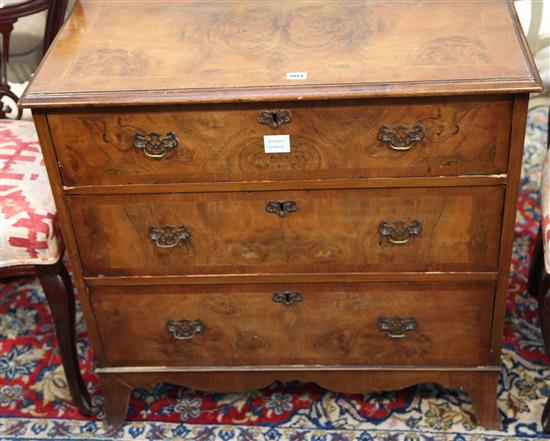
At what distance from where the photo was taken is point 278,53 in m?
1.44

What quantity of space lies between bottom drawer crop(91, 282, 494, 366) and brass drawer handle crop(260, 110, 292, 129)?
36cm

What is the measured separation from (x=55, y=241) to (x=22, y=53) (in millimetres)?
577

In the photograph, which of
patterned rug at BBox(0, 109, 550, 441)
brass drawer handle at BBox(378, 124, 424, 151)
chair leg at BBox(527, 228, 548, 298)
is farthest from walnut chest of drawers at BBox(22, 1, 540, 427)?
chair leg at BBox(527, 228, 548, 298)

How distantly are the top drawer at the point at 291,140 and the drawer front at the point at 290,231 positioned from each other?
1.9 inches

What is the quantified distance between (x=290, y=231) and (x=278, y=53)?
324 millimetres

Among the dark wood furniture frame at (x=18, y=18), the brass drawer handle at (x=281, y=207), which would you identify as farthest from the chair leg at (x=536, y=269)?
the dark wood furniture frame at (x=18, y=18)

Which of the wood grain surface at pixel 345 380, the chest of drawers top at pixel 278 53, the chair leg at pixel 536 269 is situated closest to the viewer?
the chest of drawers top at pixel 278 53

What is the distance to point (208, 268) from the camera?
1568 mm

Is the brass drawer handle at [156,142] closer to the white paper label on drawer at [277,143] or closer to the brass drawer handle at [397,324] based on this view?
the white paper label on drawer at [277,143]

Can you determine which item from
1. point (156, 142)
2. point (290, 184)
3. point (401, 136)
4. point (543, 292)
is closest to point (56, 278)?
point (156, 142)

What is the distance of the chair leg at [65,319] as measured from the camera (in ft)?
5.33

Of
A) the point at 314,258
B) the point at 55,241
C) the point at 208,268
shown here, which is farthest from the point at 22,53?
the point at 314,258

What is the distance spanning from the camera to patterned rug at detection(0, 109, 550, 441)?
1.76 metres

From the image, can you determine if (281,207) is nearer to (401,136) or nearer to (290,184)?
(290,184)
